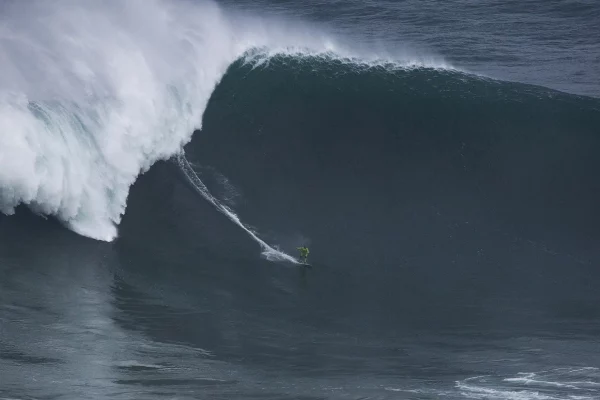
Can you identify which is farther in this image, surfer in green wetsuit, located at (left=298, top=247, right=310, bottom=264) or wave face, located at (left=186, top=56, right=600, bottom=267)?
wave face, located at (left=186, top=56, right=600, bottom=267)

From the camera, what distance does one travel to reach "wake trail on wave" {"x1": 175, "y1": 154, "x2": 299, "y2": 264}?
816 inches

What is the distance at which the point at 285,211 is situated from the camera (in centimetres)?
2269

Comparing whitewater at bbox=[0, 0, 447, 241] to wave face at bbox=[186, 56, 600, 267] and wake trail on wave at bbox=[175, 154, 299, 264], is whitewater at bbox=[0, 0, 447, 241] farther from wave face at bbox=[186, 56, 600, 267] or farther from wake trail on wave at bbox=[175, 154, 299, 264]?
wave face at bbox=[186, 56, 600, 267]

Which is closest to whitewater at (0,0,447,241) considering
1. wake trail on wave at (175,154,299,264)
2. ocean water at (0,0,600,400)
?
ocean water at (0,0,600,400)

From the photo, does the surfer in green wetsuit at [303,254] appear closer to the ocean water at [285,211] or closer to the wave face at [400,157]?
the ocean water at [285,211]

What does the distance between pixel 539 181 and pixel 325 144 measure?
18.5 feet

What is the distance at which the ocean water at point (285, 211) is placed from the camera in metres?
16.3

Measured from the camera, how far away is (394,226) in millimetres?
22531

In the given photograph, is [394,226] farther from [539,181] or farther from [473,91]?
[473,91]

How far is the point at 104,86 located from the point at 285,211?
5418 mm

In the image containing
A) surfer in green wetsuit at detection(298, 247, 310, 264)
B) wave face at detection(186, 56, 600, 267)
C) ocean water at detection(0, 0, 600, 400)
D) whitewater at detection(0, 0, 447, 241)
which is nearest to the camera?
ocean water at detection(0, 0, 600, 400)

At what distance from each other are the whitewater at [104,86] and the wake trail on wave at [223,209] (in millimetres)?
615

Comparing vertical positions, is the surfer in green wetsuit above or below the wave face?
below

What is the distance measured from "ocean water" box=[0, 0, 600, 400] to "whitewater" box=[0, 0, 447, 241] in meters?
0.06
